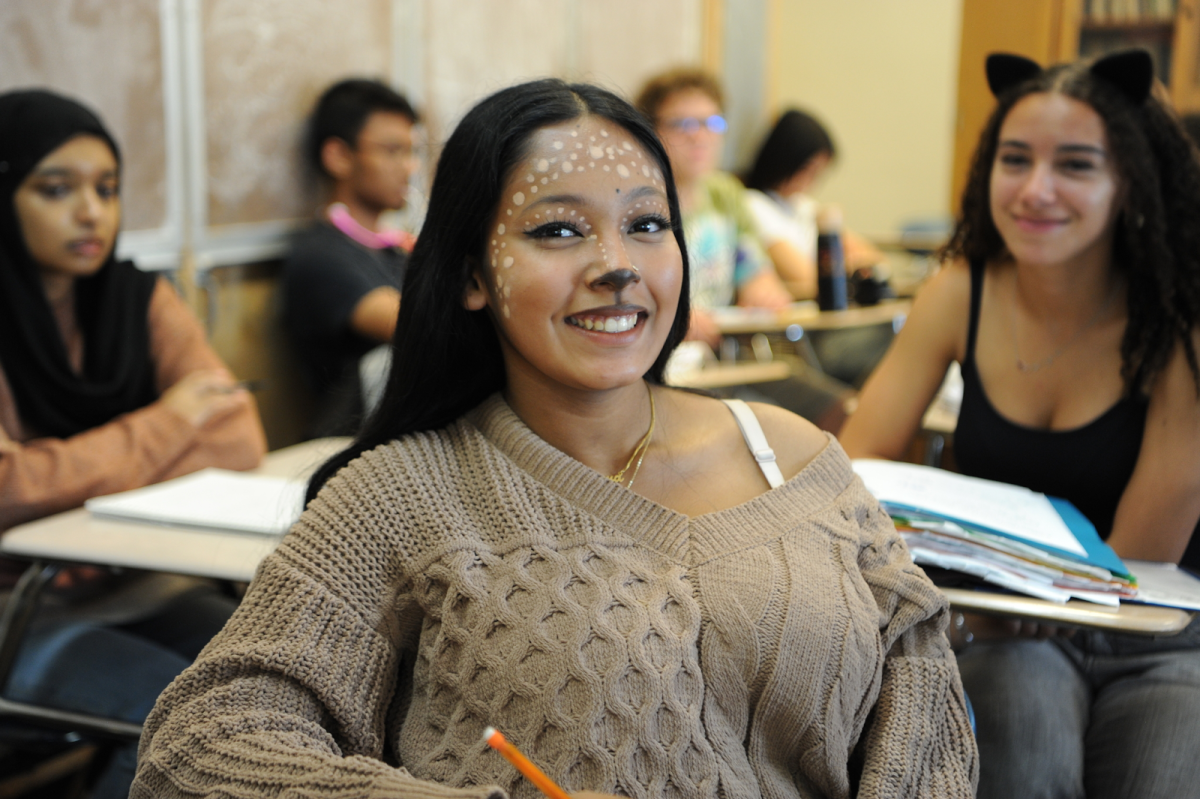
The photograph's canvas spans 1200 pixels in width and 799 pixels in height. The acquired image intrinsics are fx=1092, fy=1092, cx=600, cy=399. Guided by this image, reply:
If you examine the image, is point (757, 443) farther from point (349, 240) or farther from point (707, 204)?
point (707, 204)

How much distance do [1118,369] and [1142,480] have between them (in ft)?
0.67

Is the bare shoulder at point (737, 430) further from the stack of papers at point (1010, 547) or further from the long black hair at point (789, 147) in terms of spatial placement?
the long black hair at point (789, 147)

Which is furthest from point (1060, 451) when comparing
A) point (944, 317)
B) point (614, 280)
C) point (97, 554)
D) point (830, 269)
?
point (830, 269)

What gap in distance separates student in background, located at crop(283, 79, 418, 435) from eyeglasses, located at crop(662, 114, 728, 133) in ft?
3.65

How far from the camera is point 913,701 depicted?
1.24m

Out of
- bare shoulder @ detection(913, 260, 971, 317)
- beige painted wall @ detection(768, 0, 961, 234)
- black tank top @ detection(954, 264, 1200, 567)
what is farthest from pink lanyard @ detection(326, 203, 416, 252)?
beige painted wall @ detection(768, 0, 961, 234)

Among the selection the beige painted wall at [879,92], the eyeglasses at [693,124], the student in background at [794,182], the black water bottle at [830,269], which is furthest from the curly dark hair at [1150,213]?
the beige painted wall at [879,92]

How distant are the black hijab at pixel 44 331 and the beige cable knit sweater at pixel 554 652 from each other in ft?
4.22

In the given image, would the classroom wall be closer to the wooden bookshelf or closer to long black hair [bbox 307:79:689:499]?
long black hair [bbox 307:79:689:499]

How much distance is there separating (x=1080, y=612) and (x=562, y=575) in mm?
678

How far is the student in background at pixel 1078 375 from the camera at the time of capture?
5.00ft

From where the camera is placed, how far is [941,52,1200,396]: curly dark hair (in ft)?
5.73

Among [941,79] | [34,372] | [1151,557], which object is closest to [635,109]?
[1151,557]

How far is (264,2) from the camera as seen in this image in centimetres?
321
